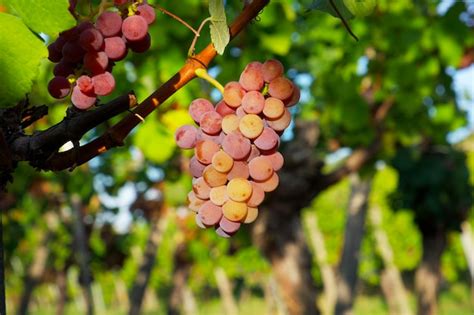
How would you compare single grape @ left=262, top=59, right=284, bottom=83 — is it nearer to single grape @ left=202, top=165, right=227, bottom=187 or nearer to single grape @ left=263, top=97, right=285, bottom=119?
single grape @ left=263, top=97, right=285, bottom=119

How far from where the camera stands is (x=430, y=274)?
11188mm

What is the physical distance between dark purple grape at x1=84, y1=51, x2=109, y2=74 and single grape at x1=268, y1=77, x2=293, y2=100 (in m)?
0.25

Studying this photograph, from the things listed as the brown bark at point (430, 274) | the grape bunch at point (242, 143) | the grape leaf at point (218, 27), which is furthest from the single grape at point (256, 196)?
the brown bark at point (430, 274)

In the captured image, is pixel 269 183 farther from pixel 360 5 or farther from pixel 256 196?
pixel 360 5

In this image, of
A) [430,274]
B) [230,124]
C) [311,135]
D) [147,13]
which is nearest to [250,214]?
[230,124]

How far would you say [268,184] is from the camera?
98 cm

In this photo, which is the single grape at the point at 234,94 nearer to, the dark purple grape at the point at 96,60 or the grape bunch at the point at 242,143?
the grape bunch at the point at 242,143

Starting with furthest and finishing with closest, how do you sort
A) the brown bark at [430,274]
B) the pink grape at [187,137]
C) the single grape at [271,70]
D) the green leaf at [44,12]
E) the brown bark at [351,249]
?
the brown bark at [430,274], the brown bark at [351,249], the pink grape at [187,137], the single grape at [271,70], the green leaf at [44,12]

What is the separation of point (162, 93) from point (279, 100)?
0.59ft

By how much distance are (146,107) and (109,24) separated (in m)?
0.18

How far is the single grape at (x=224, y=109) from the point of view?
0.98m

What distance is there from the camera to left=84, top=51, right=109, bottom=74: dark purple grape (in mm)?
962

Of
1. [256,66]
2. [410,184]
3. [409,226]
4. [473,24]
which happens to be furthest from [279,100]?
[409,226]

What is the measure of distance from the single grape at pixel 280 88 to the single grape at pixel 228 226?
210 mm
